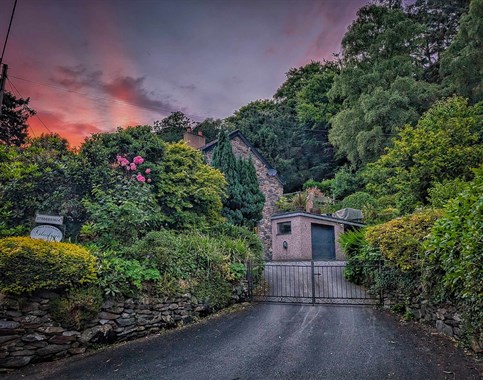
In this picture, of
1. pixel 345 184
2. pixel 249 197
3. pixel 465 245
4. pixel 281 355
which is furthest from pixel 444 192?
pixel 345 184

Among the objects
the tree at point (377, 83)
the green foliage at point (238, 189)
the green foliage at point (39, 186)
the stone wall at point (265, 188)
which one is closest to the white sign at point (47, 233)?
the green foliage at point (39, 186)

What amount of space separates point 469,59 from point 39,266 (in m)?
22.7

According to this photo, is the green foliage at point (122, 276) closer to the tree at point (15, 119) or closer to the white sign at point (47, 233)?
the white sign at point (47, 233)

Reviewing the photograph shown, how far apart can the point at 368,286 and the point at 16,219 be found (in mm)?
9093

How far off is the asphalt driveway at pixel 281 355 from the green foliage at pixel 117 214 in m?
2.31

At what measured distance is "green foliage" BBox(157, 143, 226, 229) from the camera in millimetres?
9047

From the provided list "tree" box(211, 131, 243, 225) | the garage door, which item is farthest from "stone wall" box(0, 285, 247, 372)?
the garage door

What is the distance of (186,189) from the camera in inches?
372

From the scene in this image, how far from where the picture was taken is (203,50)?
10.1 meters

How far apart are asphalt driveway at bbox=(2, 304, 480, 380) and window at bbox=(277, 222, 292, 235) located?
35.4ft

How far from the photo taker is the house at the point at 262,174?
18438 mm

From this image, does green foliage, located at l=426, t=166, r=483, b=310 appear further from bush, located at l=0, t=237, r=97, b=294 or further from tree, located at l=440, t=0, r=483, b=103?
tree, located at l=440, t=0, r=483, b=103

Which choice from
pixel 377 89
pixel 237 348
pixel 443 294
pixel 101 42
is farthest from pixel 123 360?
pixel 377 89

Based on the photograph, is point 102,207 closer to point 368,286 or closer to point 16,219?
point 16,219
